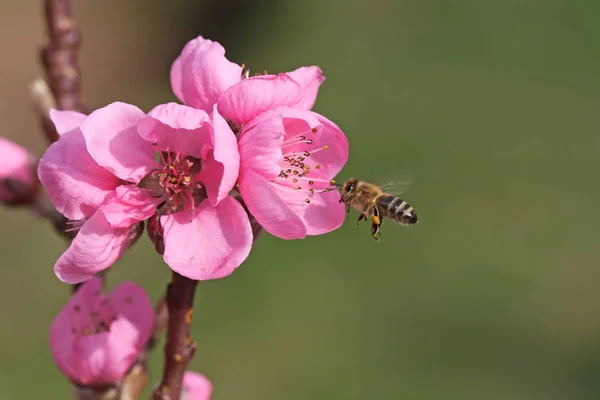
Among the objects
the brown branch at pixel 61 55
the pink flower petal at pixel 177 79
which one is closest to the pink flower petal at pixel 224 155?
the pink flower petal at pixel 177 79

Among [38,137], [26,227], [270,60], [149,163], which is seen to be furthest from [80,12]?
[149,163]

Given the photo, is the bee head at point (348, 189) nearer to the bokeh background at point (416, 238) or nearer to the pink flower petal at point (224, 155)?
the pink flower petal at point (224, 155)

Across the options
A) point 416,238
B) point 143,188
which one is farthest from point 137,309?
point 416,238

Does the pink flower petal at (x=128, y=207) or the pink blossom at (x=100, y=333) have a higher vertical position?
the pink flower petal at (x=128, y=207)

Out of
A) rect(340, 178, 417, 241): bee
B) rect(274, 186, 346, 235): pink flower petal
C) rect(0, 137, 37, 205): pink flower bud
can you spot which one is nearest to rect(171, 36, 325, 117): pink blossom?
rect(274, 186, 346, 235): pink flower petal

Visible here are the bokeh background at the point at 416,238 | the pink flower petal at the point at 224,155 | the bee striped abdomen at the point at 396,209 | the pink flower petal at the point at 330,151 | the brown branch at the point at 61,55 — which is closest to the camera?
the pink flower petal at the point at 224,155

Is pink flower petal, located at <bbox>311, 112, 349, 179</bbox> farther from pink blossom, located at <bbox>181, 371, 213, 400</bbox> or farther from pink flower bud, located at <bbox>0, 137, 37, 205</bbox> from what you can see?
pink flower bud, located at <bbox>0, 137, 37, 205</bbox>
